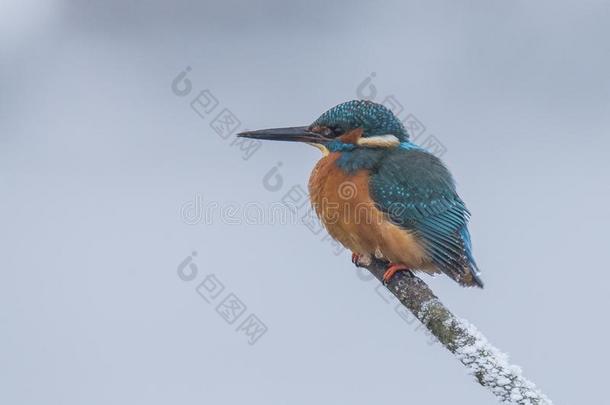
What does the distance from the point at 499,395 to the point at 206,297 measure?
4.01 metres

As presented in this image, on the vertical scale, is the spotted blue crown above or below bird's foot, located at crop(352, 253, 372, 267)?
above

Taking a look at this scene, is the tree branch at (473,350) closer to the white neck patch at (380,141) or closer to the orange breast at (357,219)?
the orange breast at (357,219)

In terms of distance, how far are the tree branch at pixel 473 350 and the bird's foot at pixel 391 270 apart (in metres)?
0.25

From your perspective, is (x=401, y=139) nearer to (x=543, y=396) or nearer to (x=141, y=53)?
(x=543, y=396)

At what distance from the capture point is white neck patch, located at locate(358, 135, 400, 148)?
3053 millimetres

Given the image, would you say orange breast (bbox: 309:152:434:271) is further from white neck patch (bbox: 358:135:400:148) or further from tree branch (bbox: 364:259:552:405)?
tree branch (bbox: 364:259:552:405)

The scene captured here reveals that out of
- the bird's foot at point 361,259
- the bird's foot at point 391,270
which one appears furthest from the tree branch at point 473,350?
the bird's foot at point 361,259

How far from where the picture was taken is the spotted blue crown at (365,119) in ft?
9.90

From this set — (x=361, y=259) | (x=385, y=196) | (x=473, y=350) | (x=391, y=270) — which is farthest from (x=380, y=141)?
(x=473, y=350)

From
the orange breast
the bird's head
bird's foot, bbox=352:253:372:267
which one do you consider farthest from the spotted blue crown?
bird's foot, bbox=352:253:372:267

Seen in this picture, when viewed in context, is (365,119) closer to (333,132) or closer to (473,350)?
(333,132)

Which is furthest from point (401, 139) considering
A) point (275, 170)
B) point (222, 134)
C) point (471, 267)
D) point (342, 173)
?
point (222, 134)

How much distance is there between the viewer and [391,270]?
2.71 metres

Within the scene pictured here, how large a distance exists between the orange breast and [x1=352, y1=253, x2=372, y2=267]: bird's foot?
32 mm
